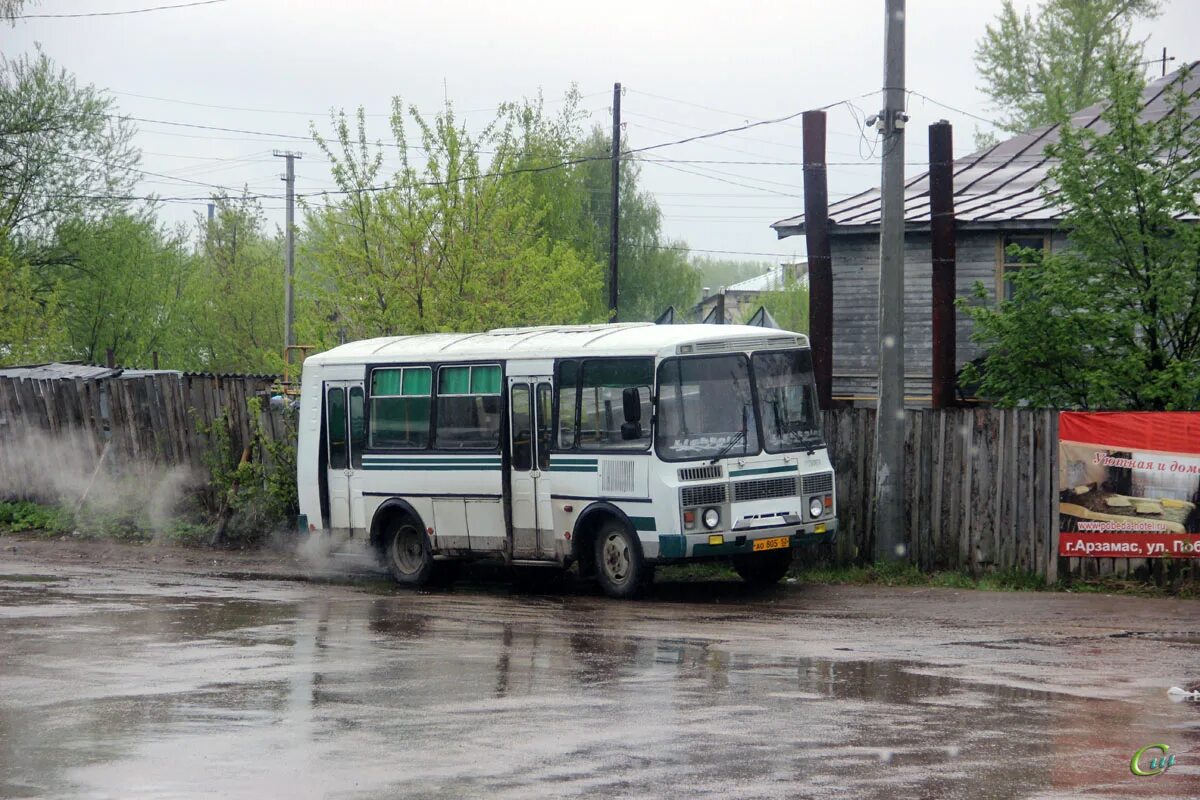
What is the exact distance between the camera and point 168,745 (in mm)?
8461

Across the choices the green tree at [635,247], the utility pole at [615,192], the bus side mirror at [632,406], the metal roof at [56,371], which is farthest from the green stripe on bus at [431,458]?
the green tree at [635,247]

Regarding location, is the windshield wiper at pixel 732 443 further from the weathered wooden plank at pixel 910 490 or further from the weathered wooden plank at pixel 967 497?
the weathered wooden plank at pixel 967 497

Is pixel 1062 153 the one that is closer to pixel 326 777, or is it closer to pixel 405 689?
pixel 405 689

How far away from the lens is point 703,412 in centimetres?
1634

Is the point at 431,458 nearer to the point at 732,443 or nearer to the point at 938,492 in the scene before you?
the point at 732,443

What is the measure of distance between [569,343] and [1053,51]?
1581 inches

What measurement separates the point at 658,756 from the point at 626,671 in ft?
10.2

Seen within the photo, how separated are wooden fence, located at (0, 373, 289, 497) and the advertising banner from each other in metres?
11.9

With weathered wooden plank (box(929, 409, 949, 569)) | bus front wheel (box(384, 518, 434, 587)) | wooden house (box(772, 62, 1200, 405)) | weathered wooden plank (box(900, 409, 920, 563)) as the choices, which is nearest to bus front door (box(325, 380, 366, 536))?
Result: bus front wheel (box(384, 518, 434, 587))

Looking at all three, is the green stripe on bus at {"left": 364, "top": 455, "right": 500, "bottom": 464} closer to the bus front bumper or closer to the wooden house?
the bus front bumper

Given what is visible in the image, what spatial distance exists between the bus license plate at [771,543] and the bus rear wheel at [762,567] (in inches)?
35.7

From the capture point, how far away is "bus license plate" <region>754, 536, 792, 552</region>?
16266mm

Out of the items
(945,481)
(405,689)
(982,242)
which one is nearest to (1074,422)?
(945,481)

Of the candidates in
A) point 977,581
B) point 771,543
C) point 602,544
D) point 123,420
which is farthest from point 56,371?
point 977,581
